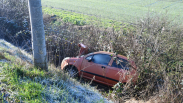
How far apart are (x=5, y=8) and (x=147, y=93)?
38.3 feet

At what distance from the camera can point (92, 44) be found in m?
9.42

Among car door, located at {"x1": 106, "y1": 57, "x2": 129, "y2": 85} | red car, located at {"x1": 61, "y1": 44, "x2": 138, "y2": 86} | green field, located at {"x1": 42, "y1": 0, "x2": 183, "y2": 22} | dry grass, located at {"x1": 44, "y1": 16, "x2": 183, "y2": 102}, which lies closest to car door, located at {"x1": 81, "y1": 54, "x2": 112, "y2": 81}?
red car, located at {"x1": 61, "y1": 44, "x2": 138, "y2": 86}

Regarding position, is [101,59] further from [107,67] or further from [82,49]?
[82,49]

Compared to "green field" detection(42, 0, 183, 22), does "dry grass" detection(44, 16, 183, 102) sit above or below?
below

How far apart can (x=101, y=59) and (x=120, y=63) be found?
1.05 meters

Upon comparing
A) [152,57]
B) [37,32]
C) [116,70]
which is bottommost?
[116,70]

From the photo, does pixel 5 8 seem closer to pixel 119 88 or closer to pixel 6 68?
pixel 6 68

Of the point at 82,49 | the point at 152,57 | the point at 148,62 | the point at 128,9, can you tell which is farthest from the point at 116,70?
the point at 128,9

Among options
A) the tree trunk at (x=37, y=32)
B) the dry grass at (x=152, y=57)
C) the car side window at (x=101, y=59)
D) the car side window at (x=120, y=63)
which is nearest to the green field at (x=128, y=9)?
the dry grass at (x=152, y=57)

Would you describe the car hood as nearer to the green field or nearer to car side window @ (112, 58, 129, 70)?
car side window @ (112, 58, 129, 70)

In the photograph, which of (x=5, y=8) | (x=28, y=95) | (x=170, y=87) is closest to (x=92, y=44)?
(x=170, y=87)

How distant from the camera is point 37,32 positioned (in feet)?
13.9

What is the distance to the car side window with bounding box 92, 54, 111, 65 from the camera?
650 centimetres

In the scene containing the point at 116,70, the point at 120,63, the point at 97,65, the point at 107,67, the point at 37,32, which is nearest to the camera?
the point at 37,32
